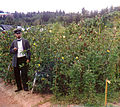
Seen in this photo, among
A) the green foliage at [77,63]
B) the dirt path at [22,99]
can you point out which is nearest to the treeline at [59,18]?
the green foliage at [77,63]

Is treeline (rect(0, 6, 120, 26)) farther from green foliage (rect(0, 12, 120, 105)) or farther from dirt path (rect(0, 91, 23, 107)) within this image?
dirt path (rect(0, 91, 23, 107))

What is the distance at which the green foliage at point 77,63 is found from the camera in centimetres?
335

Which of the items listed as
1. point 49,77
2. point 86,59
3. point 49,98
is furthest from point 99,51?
point 49,98

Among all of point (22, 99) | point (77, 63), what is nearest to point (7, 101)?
point (22, 99)

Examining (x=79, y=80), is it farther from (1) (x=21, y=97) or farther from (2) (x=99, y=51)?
(1) (x=21, y=97)

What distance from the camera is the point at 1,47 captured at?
481 centimetres

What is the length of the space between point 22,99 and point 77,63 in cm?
164

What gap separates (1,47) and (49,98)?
222cm

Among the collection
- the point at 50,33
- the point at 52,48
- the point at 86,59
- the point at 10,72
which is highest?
the point at 50,33

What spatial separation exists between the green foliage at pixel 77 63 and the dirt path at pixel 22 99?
0.25 m

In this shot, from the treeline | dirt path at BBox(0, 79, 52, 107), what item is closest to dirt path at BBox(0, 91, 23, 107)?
dirt path at BBox(0, 79, 52, 107)

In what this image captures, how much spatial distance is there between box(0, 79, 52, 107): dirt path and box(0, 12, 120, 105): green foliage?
0.82 ft

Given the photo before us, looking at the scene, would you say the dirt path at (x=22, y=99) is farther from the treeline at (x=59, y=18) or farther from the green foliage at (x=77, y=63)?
the treeline at (x=59, y=18)

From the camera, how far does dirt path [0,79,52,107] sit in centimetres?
360
